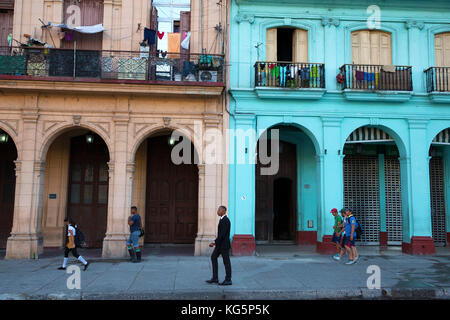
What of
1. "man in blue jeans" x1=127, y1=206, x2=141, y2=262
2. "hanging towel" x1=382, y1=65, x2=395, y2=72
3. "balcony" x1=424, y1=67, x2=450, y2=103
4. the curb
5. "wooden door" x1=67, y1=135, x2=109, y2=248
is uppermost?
"hanging towel" x1=382, y1=65, x2=395, y2=72

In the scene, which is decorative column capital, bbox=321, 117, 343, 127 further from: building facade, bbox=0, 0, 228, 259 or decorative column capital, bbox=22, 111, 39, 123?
decorative column capital, bbox=22, 111, 39, 123

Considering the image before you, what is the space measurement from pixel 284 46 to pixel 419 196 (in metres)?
7.35

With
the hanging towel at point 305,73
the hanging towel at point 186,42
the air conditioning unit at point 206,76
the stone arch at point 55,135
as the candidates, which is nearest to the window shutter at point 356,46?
the hanging towel at point 305,73

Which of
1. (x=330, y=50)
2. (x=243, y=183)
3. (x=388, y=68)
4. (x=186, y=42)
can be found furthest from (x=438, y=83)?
(x=186, y=42)

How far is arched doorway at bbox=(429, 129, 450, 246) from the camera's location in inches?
592

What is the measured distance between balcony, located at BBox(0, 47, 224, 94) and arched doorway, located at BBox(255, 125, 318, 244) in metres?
3.83

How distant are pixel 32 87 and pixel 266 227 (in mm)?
9799

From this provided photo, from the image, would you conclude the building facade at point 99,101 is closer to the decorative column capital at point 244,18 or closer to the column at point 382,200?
the decorative column capital at point 244,18

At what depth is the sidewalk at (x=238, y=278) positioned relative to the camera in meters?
7.64

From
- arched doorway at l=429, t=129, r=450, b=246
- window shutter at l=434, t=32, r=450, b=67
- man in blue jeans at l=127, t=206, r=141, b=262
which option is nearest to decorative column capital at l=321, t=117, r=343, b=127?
window shutter at l=434, t=32, r=450, b=67

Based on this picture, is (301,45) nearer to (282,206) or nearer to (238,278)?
(282,206)

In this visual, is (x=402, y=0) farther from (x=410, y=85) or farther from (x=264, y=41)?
(x=264, y=41)

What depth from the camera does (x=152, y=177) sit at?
1479 cm

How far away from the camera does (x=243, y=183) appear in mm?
12727
